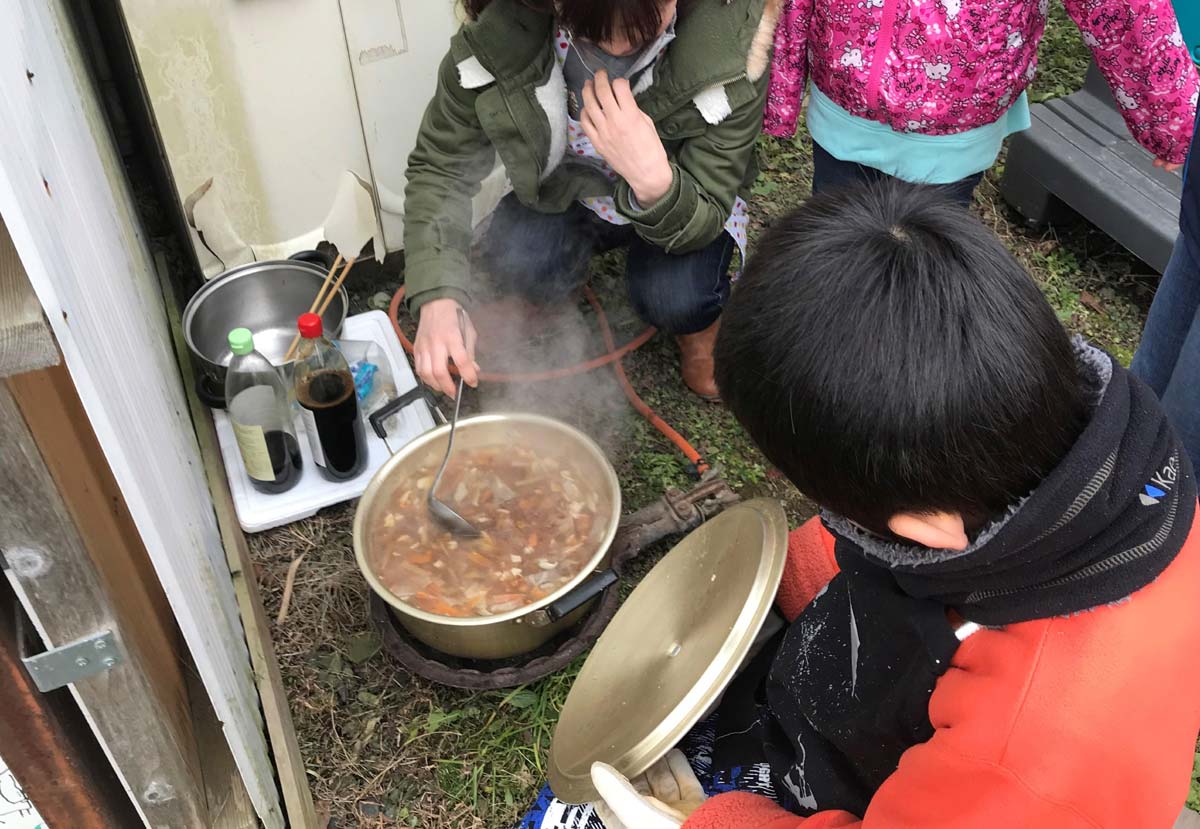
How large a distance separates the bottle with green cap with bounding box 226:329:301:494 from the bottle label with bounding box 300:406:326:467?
5cm

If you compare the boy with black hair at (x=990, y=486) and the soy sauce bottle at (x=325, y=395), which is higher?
the boy with black hair at (x=990, y=486)

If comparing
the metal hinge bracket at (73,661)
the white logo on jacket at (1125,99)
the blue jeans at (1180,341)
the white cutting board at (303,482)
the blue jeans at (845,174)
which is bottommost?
the white cutting board at (303,482)

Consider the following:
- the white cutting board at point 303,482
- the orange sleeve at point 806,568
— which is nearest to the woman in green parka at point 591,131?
the white cutting board at point 303,482

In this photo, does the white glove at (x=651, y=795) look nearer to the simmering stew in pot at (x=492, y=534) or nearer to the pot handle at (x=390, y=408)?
the simmering stew in pot at (x=492, y=534)

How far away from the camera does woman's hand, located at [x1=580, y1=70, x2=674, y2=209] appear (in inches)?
91.0

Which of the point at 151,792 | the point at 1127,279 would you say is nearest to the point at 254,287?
the point at 151,792

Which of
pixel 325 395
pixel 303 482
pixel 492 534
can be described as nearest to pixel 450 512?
pixel 492 534

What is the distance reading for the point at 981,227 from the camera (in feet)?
4.15

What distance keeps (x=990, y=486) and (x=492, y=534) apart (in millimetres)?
1469

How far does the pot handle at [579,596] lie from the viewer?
2.15 meters

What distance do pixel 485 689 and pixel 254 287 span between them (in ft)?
5.00

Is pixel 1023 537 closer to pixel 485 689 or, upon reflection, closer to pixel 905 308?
pixel 905 308

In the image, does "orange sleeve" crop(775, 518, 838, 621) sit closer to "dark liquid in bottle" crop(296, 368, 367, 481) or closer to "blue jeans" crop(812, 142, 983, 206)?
"blue jeans" crop(812, 142, 983, 206)

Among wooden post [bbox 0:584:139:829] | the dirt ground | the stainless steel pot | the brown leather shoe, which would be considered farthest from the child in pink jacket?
wooden post [bbox 0:584:139:829]
